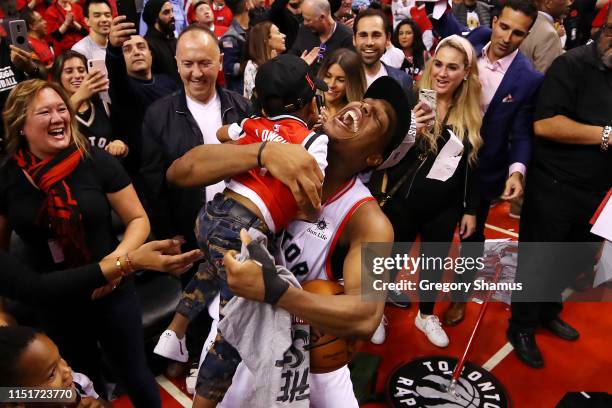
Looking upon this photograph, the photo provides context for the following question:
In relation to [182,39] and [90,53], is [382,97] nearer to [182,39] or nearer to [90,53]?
[182,39]

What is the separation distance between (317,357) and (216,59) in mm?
2102

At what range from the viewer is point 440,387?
10.9ft

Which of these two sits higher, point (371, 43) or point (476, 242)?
point (371, 43)

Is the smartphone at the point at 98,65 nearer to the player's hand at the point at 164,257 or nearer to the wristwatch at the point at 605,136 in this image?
the player's hand at the point at 164,257

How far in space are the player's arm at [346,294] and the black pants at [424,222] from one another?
179cm

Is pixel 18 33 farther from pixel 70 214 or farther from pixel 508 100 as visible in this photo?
pixel 508 100

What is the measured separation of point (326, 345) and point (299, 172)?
67 cm

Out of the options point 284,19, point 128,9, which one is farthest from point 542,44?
point 128,9

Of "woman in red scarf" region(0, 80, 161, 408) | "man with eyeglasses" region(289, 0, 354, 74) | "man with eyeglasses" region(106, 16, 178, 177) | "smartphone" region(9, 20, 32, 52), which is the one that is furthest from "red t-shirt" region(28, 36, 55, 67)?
"woman in red scarf" region(0, 80, 161, 408)

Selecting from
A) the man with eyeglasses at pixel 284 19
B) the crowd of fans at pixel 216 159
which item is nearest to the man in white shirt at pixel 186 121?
the crowd of fans at pixel 216 159

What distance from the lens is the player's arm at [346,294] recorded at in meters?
1.47

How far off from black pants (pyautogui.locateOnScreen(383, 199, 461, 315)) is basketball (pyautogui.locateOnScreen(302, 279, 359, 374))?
1.74 metres

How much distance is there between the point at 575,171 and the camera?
3.23m

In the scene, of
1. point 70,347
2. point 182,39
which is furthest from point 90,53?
point 70,347
